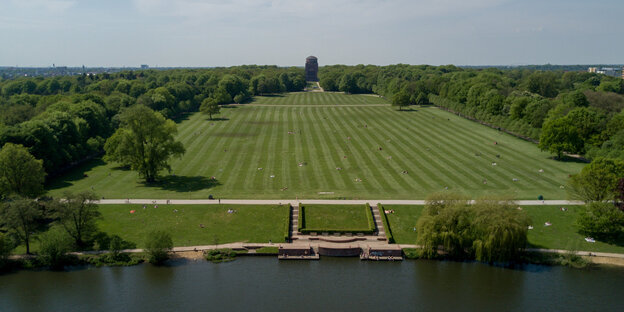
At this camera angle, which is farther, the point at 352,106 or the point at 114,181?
the point at 352,106

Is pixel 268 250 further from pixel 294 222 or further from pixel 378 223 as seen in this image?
pixel 378 223

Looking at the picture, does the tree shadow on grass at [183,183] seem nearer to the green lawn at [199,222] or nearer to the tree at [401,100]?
the green lawn at [199,222]

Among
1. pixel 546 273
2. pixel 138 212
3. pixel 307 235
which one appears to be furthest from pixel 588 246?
pixel 138 212

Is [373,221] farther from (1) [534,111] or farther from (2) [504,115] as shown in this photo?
(2) [504,115]

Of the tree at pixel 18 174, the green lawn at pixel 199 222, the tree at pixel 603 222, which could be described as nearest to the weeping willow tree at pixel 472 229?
the tree at pixel 603 222

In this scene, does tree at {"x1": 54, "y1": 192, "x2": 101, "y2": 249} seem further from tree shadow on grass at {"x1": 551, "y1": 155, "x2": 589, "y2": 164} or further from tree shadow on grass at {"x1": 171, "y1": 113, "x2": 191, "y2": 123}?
tree shadow on grass at {"x1": 551, "y1": 155, "x2": 589, "y2": 164}

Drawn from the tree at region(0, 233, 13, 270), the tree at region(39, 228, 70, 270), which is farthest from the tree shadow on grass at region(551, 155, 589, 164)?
the tree at region(0, 233, 13, 270)

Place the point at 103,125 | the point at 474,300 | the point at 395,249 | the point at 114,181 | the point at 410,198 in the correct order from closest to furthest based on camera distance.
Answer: the point at 474,300
the point at 395,249
the point at 410,198
the point at 114,181
the point at 103,125
